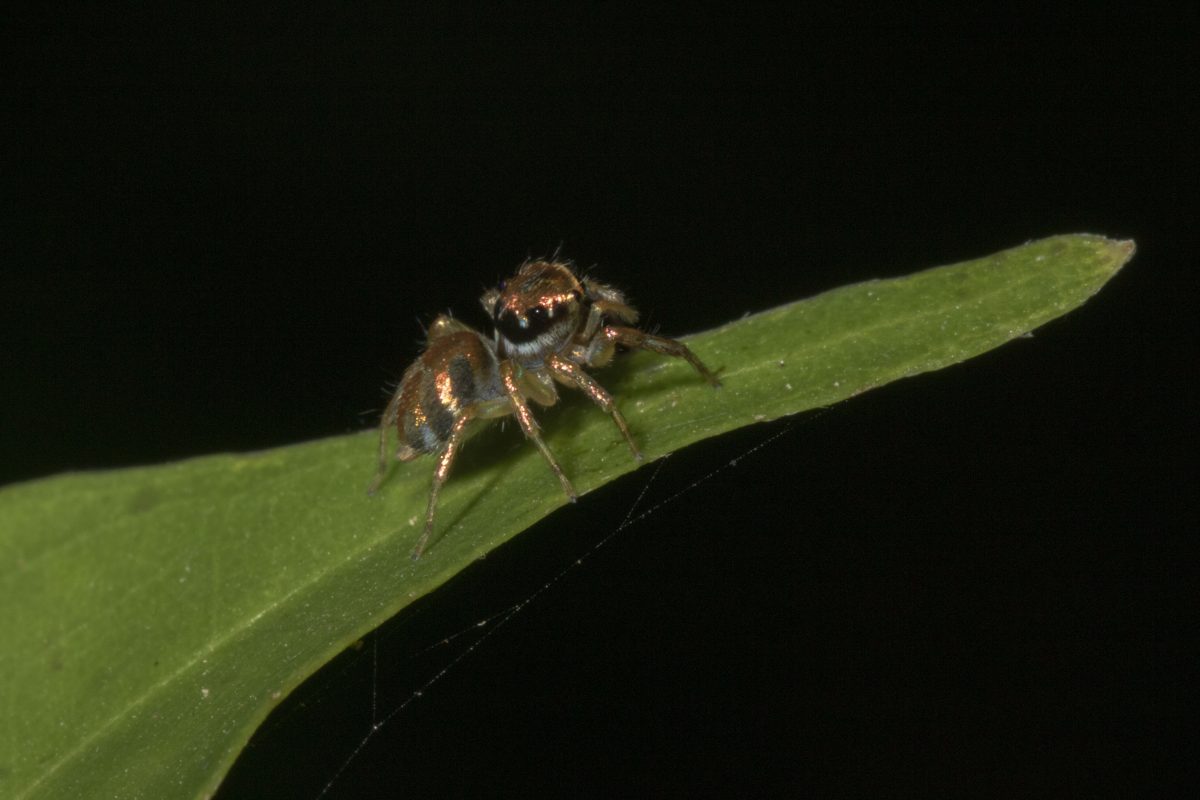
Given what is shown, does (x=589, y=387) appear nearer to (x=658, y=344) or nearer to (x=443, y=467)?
(x=658, y=344)

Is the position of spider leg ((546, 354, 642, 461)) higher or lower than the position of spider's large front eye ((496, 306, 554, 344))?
lower

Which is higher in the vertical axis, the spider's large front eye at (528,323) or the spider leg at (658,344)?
the spider's large front eye at (528,323)

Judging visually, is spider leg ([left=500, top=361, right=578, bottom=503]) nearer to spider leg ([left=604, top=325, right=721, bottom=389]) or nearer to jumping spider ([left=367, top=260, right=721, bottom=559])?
jumping spider ([left=367, top=260, right=721, bottom=559])

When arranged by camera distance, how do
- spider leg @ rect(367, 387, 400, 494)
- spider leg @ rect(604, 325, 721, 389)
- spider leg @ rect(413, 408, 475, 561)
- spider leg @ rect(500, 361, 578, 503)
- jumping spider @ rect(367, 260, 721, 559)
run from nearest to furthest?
1. spider leg @ rect(413, 408, 475, 561)
2. spider leg @ rect(500, 361, 578, 503)
3. spider leg @ rect(604, 325, 721, 389)
4. spider leg @ rect(367, 387, 400, 494)
5. jumping spider @ rect(367, 260, 721, 559)

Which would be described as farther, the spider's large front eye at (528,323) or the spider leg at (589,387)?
the spider's large front eye at (528,323)

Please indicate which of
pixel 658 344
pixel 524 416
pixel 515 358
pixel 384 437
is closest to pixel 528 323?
pixel 515 358

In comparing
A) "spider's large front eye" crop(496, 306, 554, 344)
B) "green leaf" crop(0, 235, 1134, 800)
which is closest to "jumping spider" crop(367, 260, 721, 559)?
"spider's large front eye" crop(496, 306, 554, 344)

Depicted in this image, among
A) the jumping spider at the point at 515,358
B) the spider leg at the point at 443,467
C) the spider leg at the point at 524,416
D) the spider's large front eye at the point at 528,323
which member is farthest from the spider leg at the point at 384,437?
the spider's large front eye at the point at 528,323

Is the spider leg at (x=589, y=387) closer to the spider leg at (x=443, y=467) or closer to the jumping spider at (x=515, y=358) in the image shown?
the jumping spider at (x=515, y=358)
